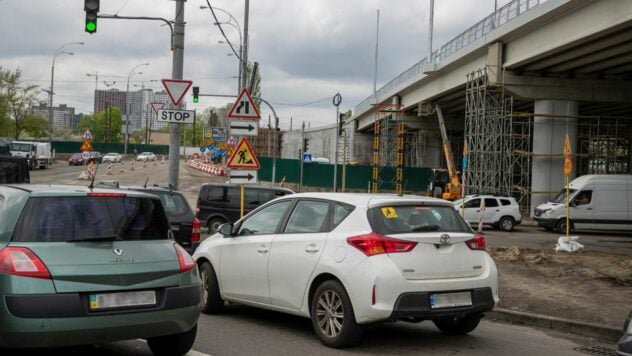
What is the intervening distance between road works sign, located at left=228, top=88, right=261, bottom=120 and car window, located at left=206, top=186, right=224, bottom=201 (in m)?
8.50

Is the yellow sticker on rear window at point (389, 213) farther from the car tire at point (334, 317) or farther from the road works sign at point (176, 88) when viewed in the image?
the road works sign at point (176, 88)

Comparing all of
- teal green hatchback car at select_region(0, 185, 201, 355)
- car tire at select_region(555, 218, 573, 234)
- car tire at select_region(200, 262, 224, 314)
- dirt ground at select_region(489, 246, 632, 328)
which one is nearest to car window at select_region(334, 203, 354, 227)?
teal green hatchback car at select_region(0, 185, 201, 355)

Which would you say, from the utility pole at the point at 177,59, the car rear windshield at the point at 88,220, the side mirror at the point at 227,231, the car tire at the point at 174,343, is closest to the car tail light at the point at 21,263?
the car rear windshield at the point at 88,220

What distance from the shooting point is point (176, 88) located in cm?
1591

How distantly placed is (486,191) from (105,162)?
2077 inches

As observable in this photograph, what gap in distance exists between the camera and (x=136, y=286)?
5.66 meters

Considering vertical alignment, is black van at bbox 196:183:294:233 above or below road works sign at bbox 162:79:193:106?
below

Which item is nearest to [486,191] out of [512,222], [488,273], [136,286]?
[512,222]

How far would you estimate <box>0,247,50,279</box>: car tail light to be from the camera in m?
5.30

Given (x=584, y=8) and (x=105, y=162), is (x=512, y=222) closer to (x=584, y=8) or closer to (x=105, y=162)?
(x=584, y=8)

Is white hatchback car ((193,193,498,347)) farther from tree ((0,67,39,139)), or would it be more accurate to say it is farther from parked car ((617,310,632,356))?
tree ((0,67,39,139))

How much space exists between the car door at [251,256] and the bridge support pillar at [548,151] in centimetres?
3071

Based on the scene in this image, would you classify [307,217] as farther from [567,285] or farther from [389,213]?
[567,285]

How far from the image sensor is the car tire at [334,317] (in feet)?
22.6
